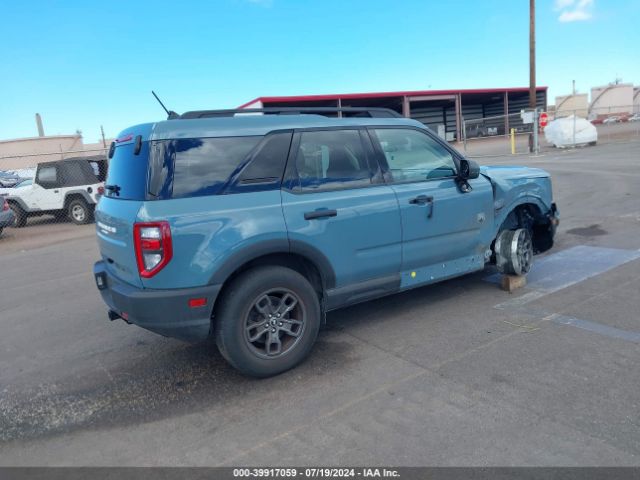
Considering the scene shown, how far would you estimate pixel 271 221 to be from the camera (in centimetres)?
369

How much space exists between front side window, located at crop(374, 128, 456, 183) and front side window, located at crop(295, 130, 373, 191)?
0.28m

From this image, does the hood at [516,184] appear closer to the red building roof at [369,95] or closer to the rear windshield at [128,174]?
the rear windshield at [128,174]

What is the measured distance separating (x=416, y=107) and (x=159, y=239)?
1932 inches

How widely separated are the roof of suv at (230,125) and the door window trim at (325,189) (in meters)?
0.04

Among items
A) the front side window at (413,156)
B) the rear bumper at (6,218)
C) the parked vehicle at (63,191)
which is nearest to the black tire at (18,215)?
the parked vehicle at (63,191)

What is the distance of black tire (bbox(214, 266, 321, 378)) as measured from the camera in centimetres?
361

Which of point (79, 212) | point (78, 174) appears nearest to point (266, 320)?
point (78, 174)

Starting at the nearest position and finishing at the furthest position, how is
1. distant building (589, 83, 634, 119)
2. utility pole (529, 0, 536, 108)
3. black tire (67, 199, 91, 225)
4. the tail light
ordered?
the tail light, black tire (67, 199, 91, 225), utility pole (529, 0, 536, 108), distant building (589, 83, 634, 119)

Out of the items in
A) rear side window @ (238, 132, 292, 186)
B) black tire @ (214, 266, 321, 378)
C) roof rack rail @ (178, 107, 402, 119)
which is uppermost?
roof rack rail @ (178, 107, 402, 119)

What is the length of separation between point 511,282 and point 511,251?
36 centimetres

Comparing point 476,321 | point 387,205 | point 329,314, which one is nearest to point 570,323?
point 476,321

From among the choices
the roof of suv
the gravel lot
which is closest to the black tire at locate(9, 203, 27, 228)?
the gravel lot

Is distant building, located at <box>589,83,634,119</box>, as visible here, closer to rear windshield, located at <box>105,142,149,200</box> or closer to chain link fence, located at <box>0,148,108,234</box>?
chain link fence, located at <box>0,148,108,234</box>

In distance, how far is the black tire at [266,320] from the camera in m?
3.61
